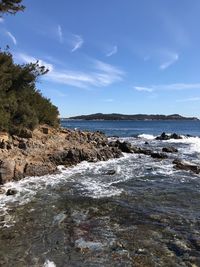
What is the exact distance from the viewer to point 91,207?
44.7ft

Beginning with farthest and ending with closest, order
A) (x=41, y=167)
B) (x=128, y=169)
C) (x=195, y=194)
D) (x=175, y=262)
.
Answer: (x=128, y=169) < (x=41, y=167) < (x=195, y=194) < (x=175, y=262)

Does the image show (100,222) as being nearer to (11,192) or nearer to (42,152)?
(11,192)

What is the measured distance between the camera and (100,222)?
11922 mm

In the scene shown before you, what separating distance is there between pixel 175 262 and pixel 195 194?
296 inches

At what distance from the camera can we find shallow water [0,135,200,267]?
9281 millimetres

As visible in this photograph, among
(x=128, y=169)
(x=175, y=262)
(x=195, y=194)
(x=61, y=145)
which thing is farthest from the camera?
(x=61, y=145)

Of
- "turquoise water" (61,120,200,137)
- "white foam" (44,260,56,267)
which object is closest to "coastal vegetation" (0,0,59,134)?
"white foam" (44,260,56,267)

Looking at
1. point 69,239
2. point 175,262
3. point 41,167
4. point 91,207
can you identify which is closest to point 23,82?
point 41,167

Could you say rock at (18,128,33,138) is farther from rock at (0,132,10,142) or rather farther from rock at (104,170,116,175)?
rock at (104,170,116,175)

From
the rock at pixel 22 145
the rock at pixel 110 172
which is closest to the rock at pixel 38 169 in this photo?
the rock at pixel 22 145

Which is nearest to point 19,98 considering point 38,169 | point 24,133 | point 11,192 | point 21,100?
point 21,100

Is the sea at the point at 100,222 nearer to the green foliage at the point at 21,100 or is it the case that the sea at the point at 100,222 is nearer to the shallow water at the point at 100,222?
the shallow water at the point at 100,222

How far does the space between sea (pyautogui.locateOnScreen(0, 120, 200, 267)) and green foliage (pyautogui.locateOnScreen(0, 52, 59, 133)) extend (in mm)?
5443

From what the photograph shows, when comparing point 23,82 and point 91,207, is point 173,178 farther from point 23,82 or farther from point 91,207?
point 23,82
